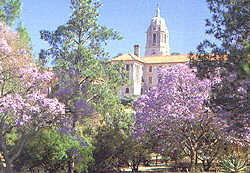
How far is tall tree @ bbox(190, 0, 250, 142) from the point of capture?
7211mm

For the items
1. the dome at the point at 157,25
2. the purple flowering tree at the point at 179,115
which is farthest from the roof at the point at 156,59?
the purple flowering tree at the point at 179,115

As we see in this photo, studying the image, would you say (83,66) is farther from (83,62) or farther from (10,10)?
(10,10)

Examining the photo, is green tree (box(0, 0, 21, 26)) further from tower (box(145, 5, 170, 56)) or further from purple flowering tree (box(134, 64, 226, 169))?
tower (box(145, 5, 170, 56))

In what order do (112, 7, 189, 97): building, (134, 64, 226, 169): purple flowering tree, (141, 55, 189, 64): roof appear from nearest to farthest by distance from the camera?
1. (134, 64, 226, 169): purple flowering tree
2. (112, 7, 189, 97): building
3. (141, 55, 189, 64): roof

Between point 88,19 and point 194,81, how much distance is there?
18.8ft

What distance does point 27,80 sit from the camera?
487 inches

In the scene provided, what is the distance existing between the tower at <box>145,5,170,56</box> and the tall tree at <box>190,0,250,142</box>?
312ft

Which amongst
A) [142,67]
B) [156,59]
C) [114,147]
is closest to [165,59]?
[156,59]

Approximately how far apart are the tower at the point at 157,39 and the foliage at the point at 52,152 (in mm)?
90304

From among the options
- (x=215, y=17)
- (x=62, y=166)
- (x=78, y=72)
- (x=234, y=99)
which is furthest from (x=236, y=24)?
(x=62, y=166)

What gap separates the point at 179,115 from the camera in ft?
44.1

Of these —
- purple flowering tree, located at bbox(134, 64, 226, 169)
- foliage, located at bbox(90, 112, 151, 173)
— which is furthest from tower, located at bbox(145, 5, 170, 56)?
purple flowering tree, located at bbox(134, 64, 226, 169)

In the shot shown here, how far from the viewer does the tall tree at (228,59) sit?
23.7 feet

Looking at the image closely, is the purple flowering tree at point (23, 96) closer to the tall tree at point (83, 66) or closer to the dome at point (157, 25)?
the tall tree at point (83, 66)
